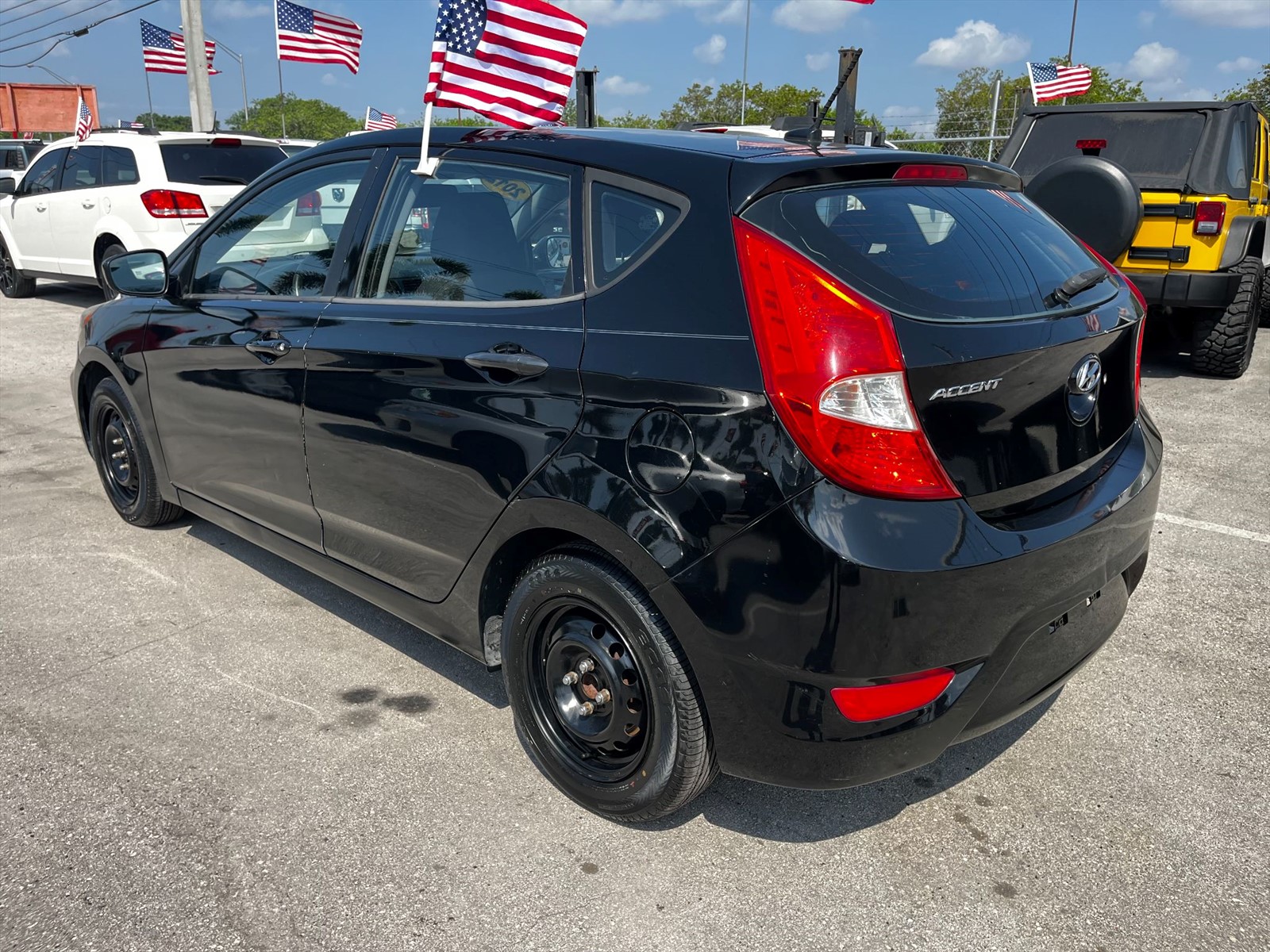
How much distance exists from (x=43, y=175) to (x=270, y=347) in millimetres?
10242

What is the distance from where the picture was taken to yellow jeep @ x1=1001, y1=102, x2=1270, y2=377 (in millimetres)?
7293

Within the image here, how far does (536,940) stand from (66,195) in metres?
11.2

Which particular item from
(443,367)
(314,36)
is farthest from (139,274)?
(314,36)

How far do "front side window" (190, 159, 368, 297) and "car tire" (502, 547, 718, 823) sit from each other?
1.36 m

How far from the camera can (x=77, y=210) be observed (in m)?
10.8

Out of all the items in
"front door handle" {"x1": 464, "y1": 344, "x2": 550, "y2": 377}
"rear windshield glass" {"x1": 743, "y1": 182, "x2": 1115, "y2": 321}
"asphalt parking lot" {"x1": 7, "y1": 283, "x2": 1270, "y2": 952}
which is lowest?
"asphalt parking lot" {"x1": 7, "y1": 283, "x2": 1270, "y2": 952}

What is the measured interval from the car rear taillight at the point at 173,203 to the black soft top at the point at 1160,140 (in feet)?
24.0

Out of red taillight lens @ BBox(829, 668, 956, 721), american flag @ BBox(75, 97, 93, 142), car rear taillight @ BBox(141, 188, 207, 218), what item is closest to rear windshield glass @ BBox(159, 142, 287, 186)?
car rear taillight @ BBox(141, 188, 207, 218)

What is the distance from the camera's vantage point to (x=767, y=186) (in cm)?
229

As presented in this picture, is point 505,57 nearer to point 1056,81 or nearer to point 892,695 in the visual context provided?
point 892,695

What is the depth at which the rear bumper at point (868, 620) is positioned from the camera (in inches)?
80.5

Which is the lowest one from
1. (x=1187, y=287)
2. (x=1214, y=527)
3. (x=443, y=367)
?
(x=1214, y=527)

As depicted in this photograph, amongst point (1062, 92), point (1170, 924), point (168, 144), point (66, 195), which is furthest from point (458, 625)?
point (1062, 92)

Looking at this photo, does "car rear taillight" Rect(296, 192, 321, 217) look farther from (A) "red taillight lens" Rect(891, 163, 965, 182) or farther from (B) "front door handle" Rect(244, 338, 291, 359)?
(A) "red taillight lens" Rect(891, 163, 965, 182)
